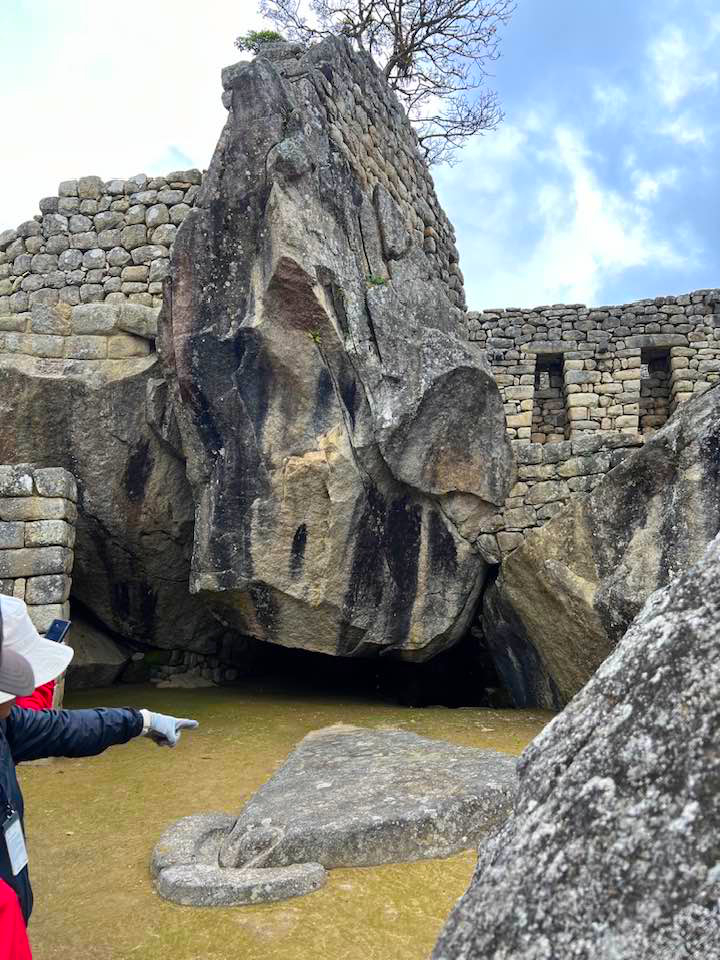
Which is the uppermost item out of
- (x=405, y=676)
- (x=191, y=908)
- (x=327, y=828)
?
(x=327, y=828)

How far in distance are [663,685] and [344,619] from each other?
6.02m

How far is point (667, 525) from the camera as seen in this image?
5984mm

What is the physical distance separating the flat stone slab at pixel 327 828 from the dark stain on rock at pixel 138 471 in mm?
4419

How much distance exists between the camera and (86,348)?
26.5 ft

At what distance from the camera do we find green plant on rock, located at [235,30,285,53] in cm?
1098

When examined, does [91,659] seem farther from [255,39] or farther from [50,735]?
[255,39]

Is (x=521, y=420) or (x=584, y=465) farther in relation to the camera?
(x=521, y=420)

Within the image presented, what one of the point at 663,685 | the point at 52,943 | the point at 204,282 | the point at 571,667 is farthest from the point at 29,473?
the point at 663,685

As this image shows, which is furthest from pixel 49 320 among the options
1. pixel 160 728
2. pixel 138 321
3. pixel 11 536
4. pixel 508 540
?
pixel 160 728

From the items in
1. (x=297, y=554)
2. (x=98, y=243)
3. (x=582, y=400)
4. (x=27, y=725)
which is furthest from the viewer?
(x=582, y=400)

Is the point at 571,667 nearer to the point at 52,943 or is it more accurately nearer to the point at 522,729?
the point at 522,729

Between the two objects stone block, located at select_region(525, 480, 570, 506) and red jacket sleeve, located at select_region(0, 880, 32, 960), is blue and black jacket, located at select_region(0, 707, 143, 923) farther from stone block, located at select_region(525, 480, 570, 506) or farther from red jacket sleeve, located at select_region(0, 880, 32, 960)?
stone block, located at select_region(525, 480, 570, 506)

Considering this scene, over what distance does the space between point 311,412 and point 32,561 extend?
2.73 meters

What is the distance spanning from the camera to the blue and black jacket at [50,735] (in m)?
2.27
